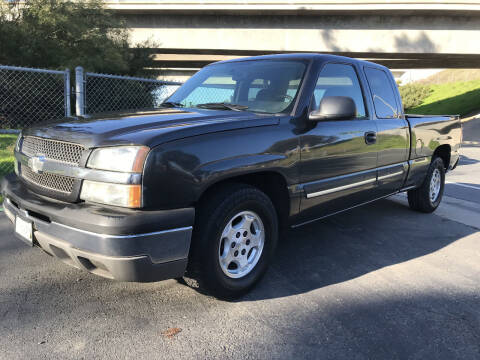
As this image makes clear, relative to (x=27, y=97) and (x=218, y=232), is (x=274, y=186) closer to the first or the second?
(x=218, y=232)

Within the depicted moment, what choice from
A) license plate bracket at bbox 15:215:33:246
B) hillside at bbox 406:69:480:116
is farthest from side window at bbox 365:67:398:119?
hillside at bbox 406:69:480:116

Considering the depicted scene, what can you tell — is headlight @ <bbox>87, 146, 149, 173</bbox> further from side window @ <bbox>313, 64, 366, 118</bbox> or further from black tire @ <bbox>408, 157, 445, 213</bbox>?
black tire @ <bbox>408, 157, 445, 213</bbox>

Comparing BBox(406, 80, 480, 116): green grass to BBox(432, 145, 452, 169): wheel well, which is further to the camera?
BBox(406, 80, 480, 116): green grass

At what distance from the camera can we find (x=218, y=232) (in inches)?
106

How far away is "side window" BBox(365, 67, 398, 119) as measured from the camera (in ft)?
14.3

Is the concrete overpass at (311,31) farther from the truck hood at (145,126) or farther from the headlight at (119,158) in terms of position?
the headlight at (119,158)

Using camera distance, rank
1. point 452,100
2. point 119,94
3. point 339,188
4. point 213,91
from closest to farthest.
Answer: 1. point 339,188
2. point 213,91
3. point 119,94
4. point 452,100

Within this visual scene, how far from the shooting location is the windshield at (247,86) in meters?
3.48

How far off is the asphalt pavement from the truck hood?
1.18 metres

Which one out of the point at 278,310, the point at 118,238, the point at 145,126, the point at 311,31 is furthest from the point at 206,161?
the point at 311,31

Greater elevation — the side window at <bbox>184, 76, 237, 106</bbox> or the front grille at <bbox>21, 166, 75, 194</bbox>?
the side window at <bbox>184, 76, 237, 106</bbox>

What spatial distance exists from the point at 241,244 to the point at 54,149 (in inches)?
58.4

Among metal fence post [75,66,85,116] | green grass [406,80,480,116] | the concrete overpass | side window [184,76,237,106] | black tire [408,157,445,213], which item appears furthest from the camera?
green grass [406,80,480,116]

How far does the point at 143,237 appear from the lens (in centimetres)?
233
